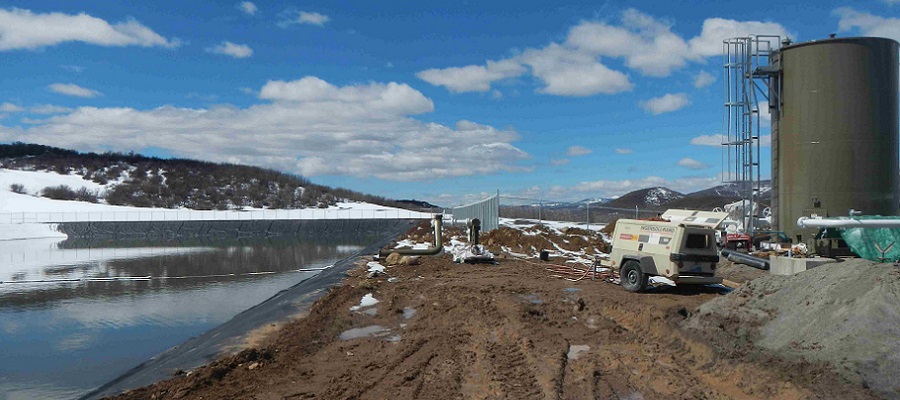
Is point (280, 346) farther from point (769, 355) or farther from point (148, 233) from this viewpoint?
point (148, 233)

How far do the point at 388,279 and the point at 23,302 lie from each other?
33.3ft

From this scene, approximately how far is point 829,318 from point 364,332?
685 cm

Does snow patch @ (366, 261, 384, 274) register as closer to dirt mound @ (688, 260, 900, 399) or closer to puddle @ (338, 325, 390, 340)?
puddle @ (338, 325, 390, 340)

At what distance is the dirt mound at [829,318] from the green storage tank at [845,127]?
1152 cm

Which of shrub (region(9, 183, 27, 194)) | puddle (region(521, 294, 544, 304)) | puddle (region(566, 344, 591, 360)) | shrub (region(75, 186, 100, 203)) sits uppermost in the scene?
shrub (region(9, 183, 27, 194))

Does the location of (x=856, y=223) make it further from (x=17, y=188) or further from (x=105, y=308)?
(x=17, y=188)

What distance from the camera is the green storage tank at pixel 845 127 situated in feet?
66.6

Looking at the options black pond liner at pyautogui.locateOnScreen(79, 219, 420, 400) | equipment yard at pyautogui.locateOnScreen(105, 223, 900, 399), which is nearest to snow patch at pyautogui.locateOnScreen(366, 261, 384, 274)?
black pond liner at pyautogui.locateOnScreen(79, 219, 420, 400)

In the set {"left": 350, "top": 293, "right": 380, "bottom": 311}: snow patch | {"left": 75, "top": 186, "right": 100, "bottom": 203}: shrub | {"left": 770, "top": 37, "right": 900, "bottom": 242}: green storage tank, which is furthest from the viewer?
{"left": 75, "top": 186, "right": 100, "bottom": 203}: shrub

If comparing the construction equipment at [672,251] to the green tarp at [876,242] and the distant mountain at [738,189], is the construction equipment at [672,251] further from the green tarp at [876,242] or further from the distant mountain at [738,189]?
the distant mountain at [738,189]

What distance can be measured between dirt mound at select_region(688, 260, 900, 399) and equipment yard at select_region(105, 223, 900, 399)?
27mm

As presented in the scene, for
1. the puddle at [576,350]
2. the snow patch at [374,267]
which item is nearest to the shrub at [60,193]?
the snow patch at [374,267]

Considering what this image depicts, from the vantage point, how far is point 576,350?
9656mm

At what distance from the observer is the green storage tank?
800 inches
